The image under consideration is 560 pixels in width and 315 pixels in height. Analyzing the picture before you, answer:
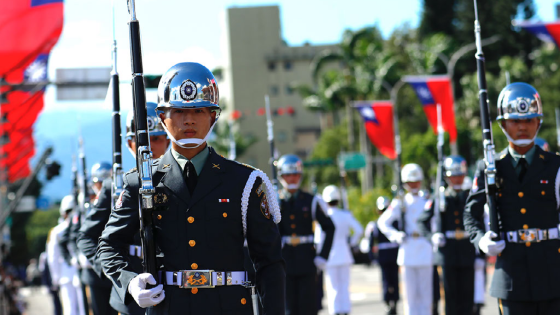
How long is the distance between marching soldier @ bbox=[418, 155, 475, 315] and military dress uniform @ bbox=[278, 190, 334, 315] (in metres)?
1.97

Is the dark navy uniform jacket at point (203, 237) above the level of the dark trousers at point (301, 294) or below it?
→ above

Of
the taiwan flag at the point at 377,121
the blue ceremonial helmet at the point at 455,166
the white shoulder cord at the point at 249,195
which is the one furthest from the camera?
the taiwan flag at the point at 377,121

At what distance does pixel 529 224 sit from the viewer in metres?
7.37

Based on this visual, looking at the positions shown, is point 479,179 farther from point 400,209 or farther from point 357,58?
point 357,58

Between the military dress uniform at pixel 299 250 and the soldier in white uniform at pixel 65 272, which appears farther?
the soldier in white uniform at pixel 65 272

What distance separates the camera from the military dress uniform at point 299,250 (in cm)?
1218

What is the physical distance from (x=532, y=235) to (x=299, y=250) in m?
5.35

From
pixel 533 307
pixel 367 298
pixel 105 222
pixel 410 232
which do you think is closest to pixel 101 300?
pixel 105 222

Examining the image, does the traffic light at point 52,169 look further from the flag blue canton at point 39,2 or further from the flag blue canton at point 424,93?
the flag blue canton at point 424,93

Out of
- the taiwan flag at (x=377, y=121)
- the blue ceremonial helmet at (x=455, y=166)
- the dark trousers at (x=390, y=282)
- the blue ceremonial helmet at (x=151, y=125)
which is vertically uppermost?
the taiwan flag at (x=377, y=121)

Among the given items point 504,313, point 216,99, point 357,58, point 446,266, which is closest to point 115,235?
point 216,99

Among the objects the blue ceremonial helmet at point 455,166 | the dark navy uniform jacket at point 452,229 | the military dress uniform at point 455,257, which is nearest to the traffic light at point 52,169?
the dark navy uniform jacket at point 452,229

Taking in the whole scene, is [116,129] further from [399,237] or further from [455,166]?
[399,237]

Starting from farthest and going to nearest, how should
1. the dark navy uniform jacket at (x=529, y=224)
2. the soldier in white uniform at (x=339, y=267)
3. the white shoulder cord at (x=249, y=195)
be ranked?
the soldier in white uniform at (x=339, y=267), the dark navy uniform jacket at (x=529, y=224), the white shoulder cord at (x=249, y=195)
